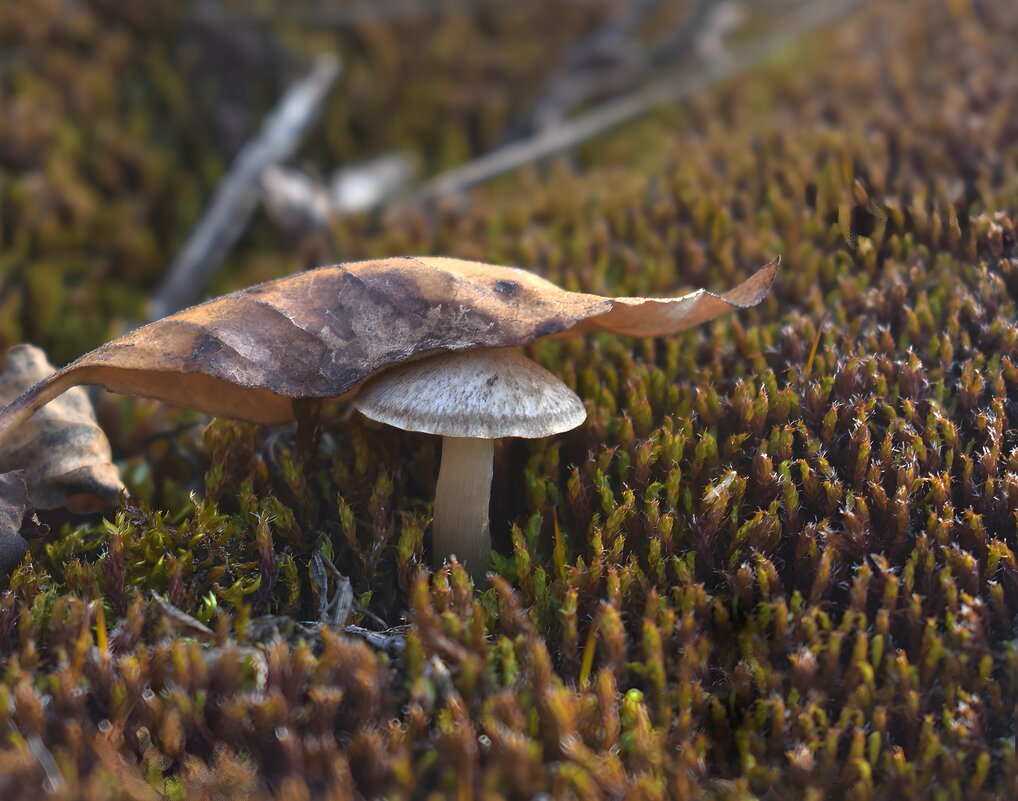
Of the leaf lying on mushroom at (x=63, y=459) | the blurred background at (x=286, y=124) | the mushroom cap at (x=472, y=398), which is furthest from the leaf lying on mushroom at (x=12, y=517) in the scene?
the blurred background at (x=286, y=124)

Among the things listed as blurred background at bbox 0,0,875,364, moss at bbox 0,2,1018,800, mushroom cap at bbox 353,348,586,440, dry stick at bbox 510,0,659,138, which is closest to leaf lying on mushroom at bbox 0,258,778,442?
mushroom cap at bbox 353,348,586,440

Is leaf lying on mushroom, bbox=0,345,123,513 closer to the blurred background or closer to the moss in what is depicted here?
the moss

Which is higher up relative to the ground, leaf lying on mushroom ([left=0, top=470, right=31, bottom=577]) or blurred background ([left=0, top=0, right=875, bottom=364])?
blurred background ([left=0, top=0, right=875, bottom=364])

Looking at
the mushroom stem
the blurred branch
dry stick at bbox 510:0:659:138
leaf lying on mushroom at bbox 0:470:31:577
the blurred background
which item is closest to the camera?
leaf lying on mushroom at bbox 0:470:31:577

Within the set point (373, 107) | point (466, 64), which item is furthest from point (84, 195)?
point (466, 64)

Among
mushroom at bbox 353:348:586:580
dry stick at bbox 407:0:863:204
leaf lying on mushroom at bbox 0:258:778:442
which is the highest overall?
dry stick at bbox 407:0:863:204

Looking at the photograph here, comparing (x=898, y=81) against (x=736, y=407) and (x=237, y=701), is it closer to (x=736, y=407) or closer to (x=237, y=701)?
(x=736, y=407)

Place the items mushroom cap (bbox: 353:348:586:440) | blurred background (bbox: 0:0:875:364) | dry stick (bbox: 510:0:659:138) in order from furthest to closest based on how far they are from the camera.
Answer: dry stick (bbox: 510:0:659:138) < blurred background (bbox: 0:0:875:364) < mushroom cap (bbox: 353:348:586:440)

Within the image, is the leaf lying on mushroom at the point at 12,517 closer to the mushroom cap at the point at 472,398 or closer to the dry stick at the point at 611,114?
the mushroom cap at the point at 472,398
